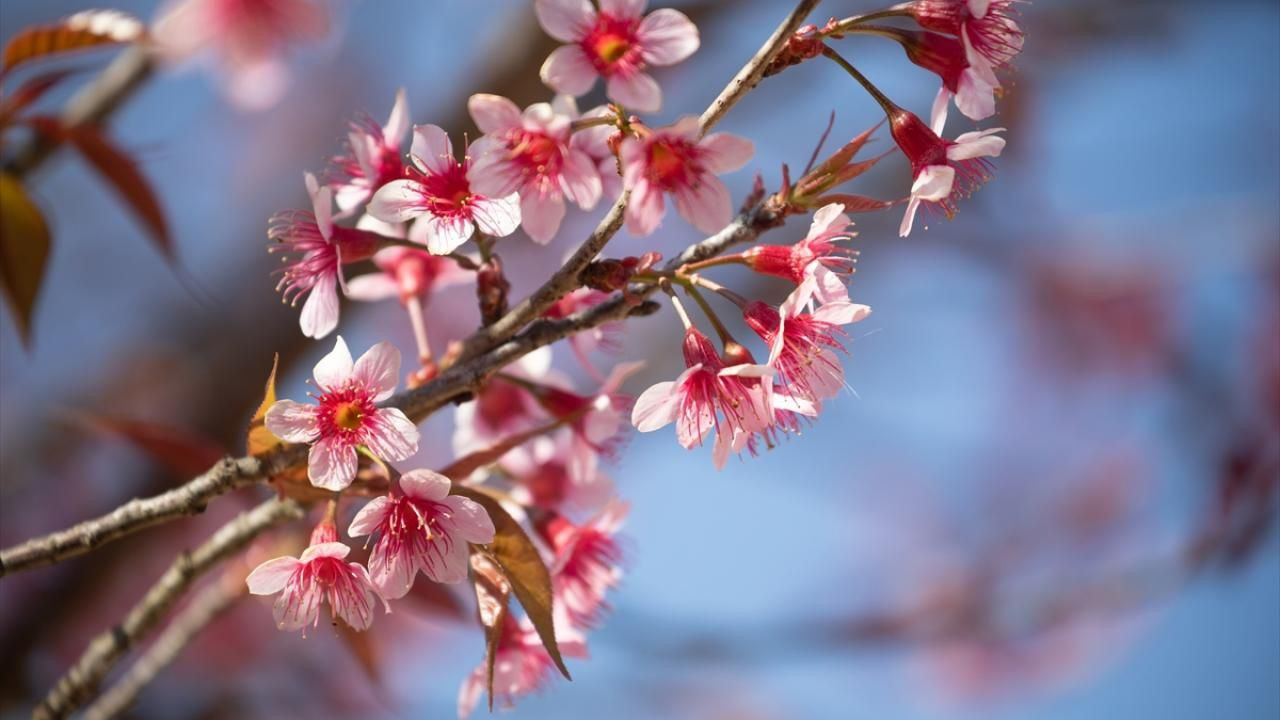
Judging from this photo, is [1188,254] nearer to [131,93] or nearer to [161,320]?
[131,93]

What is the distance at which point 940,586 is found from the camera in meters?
4.57

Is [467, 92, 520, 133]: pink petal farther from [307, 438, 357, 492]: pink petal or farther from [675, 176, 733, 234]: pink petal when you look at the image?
Result: [307, 438, 357, 492]: pink petal

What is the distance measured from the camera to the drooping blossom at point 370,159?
87 centimetres

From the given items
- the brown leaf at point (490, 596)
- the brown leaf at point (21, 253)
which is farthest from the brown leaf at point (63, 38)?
the brown leaf at point (490, 596)

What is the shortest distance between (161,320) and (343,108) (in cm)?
208

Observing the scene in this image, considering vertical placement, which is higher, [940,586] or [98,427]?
[98,427]

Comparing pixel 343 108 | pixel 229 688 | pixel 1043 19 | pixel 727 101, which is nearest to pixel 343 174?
pixel 727 101

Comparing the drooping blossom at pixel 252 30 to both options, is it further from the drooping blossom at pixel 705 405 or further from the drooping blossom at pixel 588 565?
the drooping blossom at pixel 705 405

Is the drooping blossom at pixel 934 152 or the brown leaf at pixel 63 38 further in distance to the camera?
the brown leaf at pixel 63 38

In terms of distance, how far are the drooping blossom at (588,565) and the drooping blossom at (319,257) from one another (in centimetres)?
30

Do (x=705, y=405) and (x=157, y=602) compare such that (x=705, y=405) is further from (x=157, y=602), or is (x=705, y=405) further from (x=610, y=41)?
(x=157, y=602)

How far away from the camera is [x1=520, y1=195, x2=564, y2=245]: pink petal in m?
0.79

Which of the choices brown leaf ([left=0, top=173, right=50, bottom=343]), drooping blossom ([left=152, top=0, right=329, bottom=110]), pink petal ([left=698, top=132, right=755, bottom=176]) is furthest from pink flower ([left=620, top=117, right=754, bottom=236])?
drooping blossom ([left=152, top=0, right=329, bottom=110])

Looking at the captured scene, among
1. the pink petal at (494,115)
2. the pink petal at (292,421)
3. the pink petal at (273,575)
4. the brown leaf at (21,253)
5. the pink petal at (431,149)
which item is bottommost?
the pink petal at (273,575)
